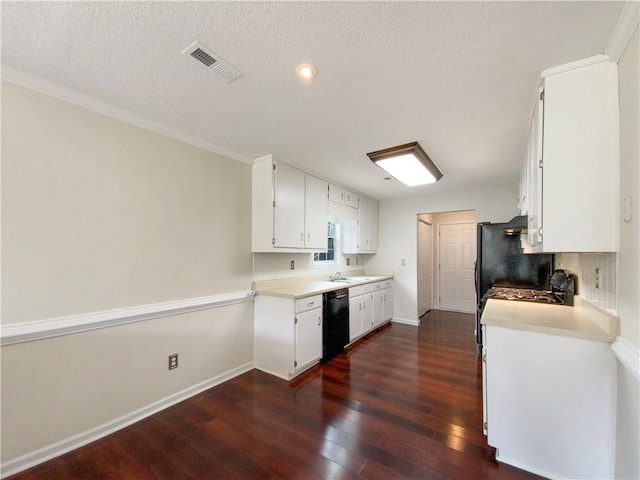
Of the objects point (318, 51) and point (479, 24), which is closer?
point (479, 24)

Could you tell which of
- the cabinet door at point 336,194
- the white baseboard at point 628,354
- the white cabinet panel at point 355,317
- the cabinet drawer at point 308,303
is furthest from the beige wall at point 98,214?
the white baseboard at point 628,354

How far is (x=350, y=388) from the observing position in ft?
8.48

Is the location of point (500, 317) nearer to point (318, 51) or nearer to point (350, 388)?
point (350, 388)

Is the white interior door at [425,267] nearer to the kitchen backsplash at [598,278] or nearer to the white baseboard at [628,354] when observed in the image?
the kitchen backsplash at [598,278]

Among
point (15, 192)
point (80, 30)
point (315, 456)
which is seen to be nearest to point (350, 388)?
point (315, 456)

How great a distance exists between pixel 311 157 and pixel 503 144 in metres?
1.91

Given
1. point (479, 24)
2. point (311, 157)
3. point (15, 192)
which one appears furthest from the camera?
point (311, 157)

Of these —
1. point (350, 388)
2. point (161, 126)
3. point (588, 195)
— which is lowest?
point (350, 388)

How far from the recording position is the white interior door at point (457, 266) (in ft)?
19.2

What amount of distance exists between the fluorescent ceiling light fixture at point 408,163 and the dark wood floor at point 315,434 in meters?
2.27

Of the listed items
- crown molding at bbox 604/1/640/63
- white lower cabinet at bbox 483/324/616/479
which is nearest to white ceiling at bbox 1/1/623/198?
crown molding at bbox 604/1/640/63

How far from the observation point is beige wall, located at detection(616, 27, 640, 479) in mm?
1148

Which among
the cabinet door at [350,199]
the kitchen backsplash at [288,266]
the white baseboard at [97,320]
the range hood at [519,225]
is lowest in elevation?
the white baseboard at [97,320]

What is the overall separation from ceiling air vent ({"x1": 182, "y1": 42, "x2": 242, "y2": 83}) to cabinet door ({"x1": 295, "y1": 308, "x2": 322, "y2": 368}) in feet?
7.10
